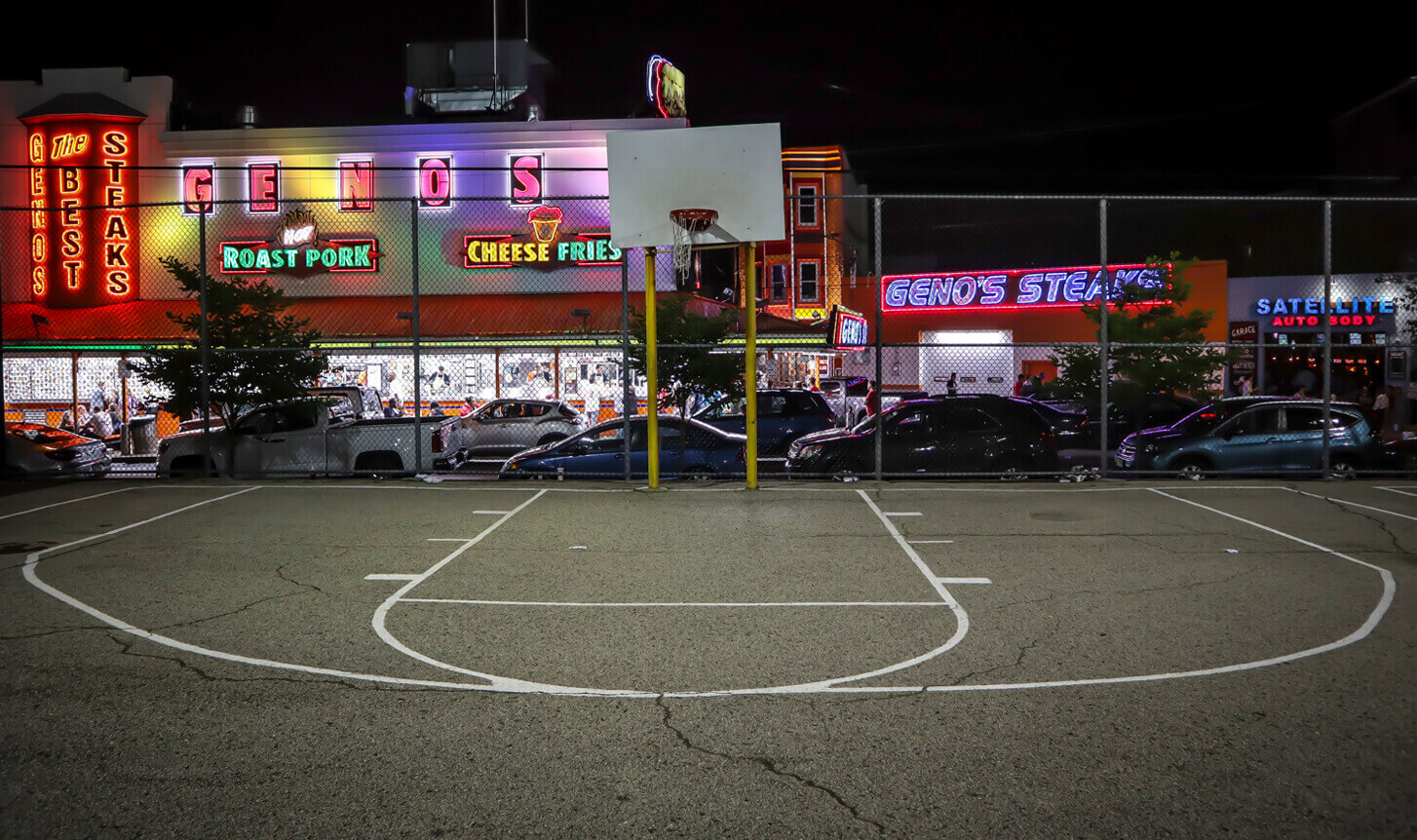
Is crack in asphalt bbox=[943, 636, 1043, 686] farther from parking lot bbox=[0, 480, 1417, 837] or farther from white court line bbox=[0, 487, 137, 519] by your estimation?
white court line bbox=[0, 487, 137, 519]

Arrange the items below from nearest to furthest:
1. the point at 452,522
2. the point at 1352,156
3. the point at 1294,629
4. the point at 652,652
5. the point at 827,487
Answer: the point at 652,652 < the point at 1294,629 < the point at 452,522 < the point at 827,487 < the point at 1352,156

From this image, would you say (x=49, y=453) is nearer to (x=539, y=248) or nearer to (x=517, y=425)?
(x=517, y=425)

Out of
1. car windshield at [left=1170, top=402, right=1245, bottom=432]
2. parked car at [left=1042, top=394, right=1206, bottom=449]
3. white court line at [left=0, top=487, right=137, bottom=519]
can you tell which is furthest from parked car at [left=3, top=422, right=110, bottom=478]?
car windshield at [left=1170, top=402, right=1245, bottom=432]

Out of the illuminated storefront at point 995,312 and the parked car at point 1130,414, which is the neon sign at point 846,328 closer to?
the illuminated storefront at point 995,312

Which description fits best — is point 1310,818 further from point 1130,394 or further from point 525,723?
point 1130,394

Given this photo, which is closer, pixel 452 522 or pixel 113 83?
pixel 452 522

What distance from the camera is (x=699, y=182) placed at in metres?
11.9

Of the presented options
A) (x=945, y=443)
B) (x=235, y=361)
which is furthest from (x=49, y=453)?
(x=945, y=443)

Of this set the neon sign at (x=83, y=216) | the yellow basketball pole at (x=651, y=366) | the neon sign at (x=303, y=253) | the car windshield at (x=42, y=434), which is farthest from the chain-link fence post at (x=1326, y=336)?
the neon sign at (x=83, y=216)

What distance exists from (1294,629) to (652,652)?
160 inches

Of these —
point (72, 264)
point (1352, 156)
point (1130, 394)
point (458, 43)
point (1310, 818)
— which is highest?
point (458, 43)

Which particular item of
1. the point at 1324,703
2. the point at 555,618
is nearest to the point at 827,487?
the point at 555,618

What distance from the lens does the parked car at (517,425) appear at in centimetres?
1786

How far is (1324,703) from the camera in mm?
4797
